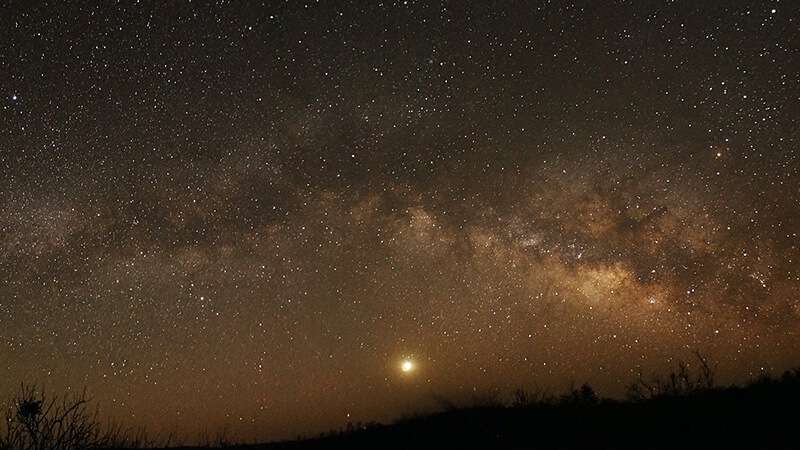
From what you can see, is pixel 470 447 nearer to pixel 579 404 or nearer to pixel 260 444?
pixel 579 404

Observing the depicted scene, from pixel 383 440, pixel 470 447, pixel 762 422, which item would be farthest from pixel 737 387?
pixel 383 440

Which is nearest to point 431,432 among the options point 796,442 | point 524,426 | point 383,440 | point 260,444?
point 383,440

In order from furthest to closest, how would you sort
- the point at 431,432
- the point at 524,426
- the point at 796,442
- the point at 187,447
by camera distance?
the point at 187,447, the point at 431,432, the point at 524,426, the point at 796,442

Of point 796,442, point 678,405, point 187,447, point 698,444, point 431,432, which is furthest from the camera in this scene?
point 187,447

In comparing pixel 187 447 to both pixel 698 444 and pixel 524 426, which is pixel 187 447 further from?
pixel 698 444

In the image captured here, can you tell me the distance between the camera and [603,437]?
1630 cm

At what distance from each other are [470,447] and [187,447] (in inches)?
706

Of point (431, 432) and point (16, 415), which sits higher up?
point (16, 415)

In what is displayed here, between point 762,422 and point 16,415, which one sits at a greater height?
point 16,415

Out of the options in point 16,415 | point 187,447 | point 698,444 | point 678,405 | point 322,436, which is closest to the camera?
point 698,444

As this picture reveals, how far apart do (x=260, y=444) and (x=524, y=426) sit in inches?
561

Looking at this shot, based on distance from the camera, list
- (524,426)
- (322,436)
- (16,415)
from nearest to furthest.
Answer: (16,415) → (524,426) → (322,436)

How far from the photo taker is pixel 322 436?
1078 inches

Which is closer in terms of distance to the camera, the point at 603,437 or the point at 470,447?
the point at 603,437
